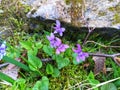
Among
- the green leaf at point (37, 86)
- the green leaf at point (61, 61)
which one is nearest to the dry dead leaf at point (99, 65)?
the green leaf at point (61, 61)

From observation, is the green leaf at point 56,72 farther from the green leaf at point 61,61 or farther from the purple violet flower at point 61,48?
the purple violet flower at point 61,48

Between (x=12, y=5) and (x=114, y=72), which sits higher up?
(x=12, y=5)

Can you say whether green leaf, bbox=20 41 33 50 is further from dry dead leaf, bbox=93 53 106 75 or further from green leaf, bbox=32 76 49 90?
dry dead leaf, bbox=93 53 106 75

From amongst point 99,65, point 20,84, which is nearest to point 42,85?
point 20,84

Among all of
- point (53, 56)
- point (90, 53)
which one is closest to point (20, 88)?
point (53, 56)

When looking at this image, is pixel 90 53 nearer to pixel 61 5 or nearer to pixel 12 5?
pixel 61 5

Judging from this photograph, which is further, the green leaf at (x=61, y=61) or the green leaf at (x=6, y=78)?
the green leaf at (x=61, y=61)

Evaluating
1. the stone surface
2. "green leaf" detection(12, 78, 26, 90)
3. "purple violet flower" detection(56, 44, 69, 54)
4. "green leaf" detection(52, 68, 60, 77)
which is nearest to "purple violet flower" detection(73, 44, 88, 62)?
"purple violet flower" detection(56, 44, 69, 54)
